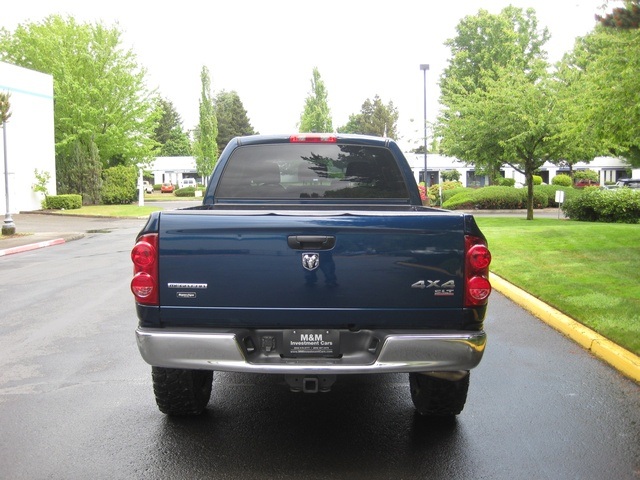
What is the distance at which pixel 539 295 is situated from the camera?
9.48 meters

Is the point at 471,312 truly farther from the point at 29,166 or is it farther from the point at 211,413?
the point at 29,166

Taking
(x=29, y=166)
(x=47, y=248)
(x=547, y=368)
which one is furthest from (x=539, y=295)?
(x=29, y=166)

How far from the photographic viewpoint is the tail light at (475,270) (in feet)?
13.0

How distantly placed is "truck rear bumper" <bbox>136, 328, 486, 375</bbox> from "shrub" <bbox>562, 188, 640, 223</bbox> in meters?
23.5

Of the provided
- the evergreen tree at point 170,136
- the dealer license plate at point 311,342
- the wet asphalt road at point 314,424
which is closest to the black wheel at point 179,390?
the wet asphalt road at point 314,424

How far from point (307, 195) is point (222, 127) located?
10197 centimetres

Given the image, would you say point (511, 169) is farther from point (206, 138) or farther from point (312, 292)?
point (312, 292)

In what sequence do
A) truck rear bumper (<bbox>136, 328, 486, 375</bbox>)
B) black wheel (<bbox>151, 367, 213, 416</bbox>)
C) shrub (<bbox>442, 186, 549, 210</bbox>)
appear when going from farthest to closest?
shrub (<bbox>442, 186, 549, 210</bbox>), black wheel (<bbox>151, 367, 213, 416</bbox>), truck rear bumper (<bbox>136, 328, 486, 375</bbox>)

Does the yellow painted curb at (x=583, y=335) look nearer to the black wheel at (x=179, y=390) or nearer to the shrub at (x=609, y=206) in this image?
the black wheel at (x=179, y=390)

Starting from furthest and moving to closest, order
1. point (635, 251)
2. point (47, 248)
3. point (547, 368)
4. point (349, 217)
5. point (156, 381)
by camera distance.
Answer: point (47, 248) → point (635, 251) → point (547, 368) → point (156, 381) → point (349, 217)

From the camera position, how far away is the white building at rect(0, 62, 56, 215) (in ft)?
116

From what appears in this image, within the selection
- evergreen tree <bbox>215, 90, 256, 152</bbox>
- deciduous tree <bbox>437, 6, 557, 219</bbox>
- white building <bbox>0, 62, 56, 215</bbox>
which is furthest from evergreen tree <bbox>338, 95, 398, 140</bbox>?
deciduous tree <bbox>437, 6, 557, 219</bbox>

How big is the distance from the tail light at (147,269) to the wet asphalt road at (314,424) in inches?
40.6

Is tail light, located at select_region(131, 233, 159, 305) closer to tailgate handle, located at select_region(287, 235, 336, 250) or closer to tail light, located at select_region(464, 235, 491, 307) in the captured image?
tailgate handle, located at select_region(287, 235, 336, 250)
